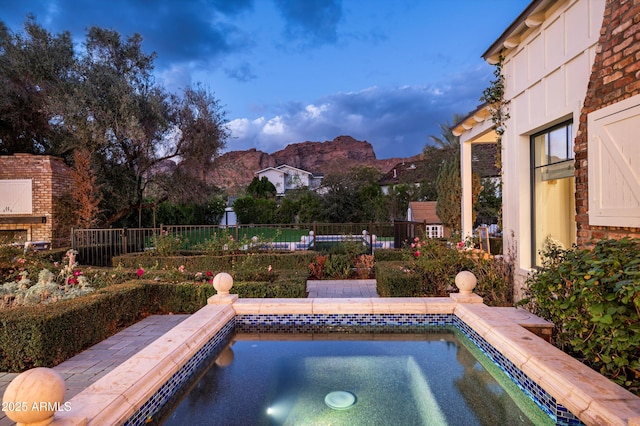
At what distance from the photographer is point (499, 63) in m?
6.07

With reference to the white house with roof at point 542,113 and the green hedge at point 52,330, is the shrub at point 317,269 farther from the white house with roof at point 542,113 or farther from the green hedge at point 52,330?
the green hedge at point 52,330

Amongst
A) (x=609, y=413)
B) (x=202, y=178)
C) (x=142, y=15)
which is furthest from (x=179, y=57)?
(x=609, y=413)

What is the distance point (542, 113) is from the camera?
4.86 meters

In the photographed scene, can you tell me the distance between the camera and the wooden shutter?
123 inches

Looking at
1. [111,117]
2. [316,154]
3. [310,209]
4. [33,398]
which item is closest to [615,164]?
[33,398]

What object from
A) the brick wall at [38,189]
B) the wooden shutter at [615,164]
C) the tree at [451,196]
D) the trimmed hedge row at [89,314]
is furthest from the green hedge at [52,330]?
the brick wall at [38,189]

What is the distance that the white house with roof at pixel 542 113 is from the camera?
4.14 metres

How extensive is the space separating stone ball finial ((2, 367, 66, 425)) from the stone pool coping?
0.12 m

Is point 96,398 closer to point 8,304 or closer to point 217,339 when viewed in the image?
point 217,339

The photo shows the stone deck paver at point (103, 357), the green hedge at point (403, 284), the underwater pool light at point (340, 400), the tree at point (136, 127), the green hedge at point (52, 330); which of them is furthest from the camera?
the tree at point (136, 127)

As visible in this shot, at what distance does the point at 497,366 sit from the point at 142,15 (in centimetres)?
1516

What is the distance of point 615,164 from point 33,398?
4.49m

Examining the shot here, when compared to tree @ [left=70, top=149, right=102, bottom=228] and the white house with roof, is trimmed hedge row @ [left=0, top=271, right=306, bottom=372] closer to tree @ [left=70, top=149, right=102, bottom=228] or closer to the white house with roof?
the white house with roof

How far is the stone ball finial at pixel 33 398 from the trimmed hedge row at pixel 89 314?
195cm
